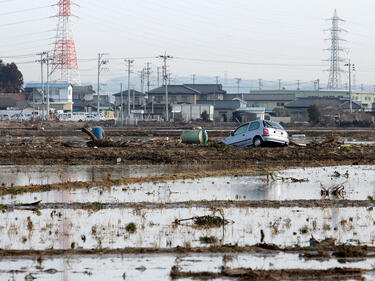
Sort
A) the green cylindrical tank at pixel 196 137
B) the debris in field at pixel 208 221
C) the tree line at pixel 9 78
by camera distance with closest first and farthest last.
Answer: the debris in field at pixel 208 221 < the green cylindrical tank at pixel 196 137 < the tree line at pixel 9 78

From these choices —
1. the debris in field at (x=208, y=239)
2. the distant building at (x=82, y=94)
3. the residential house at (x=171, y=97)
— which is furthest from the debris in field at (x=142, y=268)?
the distant building at (x=82, y=94)

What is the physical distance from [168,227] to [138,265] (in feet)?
8.79

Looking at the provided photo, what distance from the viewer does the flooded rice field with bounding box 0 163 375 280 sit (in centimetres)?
855

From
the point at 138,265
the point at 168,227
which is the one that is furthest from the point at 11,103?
the point at 138,265

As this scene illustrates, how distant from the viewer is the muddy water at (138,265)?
327 inches

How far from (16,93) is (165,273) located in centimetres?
11646

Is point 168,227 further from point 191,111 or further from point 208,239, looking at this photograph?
point 191,111

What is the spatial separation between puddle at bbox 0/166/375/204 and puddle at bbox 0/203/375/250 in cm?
173

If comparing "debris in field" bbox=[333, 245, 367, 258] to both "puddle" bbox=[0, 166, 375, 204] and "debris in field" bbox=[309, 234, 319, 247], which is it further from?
"puddle" bbox=[0, 166, 375, 204]

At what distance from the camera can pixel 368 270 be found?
332 inches

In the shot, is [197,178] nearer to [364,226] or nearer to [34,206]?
[34,206]

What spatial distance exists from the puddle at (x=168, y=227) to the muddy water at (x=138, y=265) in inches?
27.7

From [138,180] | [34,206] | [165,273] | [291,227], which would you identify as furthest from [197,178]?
[165,273]

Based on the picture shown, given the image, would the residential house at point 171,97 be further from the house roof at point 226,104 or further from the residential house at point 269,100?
the residential house at point 269,100
